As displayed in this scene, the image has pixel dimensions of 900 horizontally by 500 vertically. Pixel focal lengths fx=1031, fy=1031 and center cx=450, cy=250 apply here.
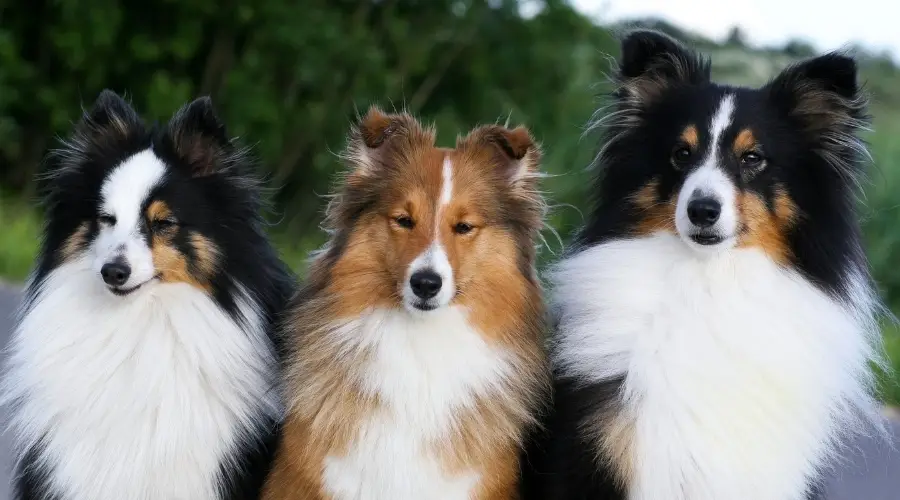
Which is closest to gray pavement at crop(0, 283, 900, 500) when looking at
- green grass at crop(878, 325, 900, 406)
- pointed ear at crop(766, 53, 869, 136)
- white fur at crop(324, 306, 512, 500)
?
green grass at crop(878, 325, 900, 406)

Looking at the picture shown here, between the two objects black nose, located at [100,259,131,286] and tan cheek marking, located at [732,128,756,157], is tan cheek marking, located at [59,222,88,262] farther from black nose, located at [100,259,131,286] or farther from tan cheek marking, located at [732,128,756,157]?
tan cheek marking, located at [732,128,756,157]

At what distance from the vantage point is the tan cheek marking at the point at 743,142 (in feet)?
12.0

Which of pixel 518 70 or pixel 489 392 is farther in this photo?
pixel 518 70

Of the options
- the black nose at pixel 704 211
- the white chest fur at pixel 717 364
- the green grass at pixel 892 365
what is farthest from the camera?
the green grass at pixel 892 365

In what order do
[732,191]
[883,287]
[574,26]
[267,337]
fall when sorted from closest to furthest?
[732,191] → [267,337] → [883,287] → [574,26]

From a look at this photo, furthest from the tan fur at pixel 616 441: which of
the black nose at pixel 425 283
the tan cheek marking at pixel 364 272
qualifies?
the tan cheek marking at pixel 364 272

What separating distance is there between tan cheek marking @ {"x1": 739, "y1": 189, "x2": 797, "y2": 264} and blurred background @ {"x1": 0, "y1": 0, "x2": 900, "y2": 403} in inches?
283

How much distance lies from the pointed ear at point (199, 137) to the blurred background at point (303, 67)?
6925 mm

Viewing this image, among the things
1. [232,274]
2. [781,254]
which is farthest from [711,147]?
[232,274]

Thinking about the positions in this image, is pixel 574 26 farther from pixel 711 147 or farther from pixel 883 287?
pixel 711 147

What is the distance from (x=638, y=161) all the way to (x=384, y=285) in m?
1.07

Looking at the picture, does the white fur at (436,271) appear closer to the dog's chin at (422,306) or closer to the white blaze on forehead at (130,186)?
the dog's chin at (422,306)

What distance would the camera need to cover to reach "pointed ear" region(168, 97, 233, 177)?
4098 mm

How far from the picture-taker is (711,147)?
3662mm
